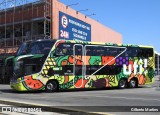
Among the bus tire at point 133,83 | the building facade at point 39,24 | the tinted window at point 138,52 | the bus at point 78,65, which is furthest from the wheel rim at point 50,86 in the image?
the building facade at point 39,24

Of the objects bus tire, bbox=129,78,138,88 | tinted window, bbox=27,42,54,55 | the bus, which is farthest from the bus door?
bus tire, bbox=129,78,138,88

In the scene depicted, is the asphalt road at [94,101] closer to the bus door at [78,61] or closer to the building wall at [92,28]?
the bus door at [78,61]

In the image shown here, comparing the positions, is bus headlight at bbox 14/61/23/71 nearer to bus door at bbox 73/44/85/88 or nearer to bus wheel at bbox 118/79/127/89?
bus door at bbox 73/44/85/88

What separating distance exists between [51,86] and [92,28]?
2730 centimetres

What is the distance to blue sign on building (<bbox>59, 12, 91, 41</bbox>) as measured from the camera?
4341cm

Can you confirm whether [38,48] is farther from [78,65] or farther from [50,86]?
[78,65]

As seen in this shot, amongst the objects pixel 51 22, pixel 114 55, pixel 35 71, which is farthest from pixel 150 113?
pixel 51 22

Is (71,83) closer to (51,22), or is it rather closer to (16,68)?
(16,68)

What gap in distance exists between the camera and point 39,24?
4434 centimetres

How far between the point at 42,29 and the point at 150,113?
106ft

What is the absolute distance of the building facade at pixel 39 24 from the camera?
4281 centimetres

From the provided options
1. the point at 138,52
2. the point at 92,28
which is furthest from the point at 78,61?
the point at 92,28

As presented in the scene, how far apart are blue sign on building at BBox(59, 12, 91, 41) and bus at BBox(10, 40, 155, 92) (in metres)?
14.3

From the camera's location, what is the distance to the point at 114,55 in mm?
29188
